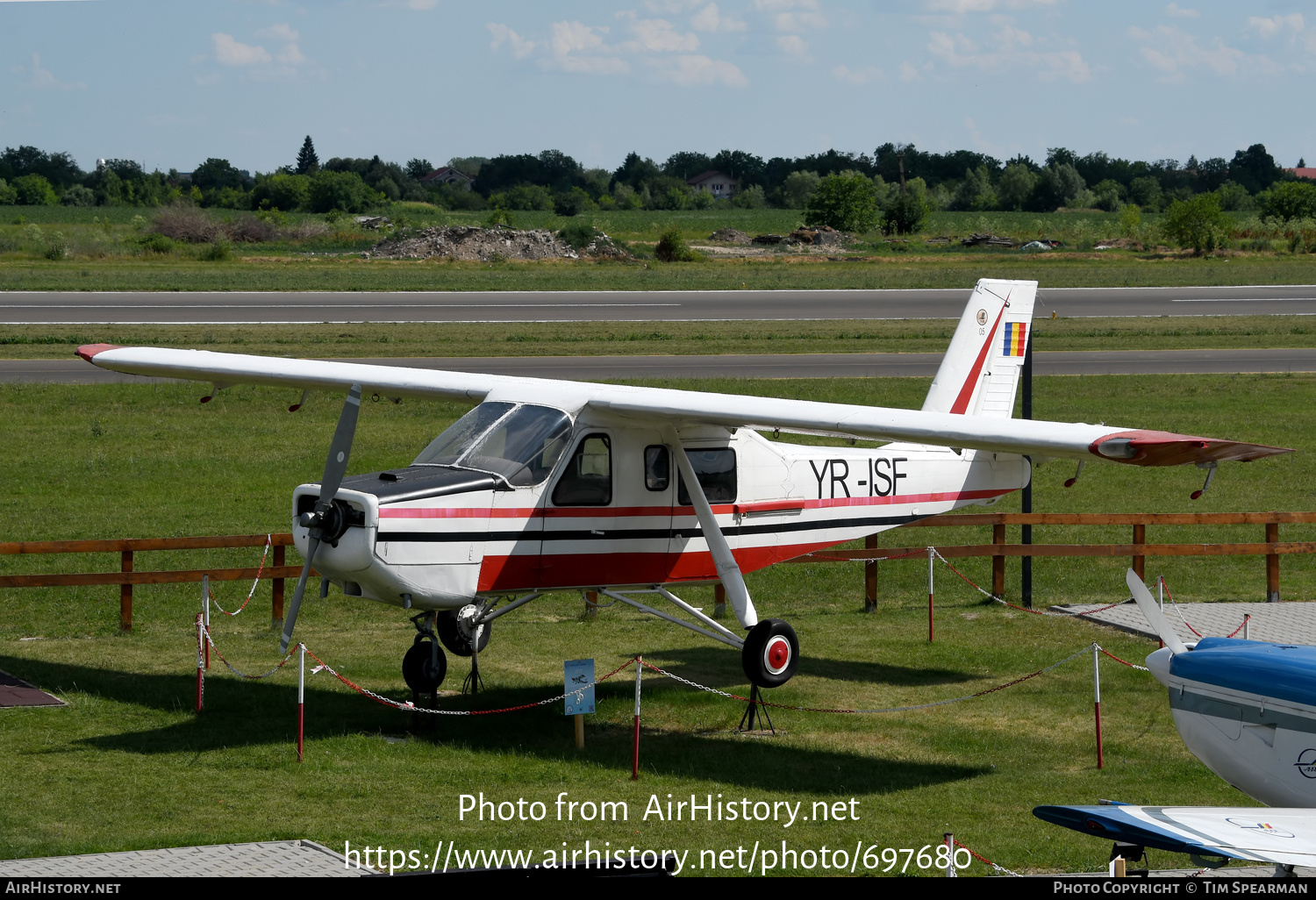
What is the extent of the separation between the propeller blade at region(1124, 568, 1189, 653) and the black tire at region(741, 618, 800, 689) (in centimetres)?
422

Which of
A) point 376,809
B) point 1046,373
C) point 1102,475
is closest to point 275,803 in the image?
point 376,809

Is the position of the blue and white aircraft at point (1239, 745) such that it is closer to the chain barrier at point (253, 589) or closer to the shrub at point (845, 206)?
the chain barrier at point (253, 589)

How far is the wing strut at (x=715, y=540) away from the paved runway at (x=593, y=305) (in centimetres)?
3715

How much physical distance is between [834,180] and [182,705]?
90204mm

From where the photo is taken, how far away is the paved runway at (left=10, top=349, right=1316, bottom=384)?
36.6 meters

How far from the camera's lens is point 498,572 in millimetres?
12000

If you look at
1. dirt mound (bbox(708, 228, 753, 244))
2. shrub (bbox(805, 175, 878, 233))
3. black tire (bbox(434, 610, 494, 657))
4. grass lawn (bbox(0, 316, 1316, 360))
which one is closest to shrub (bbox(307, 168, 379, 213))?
dirt mound (bbox(708, 228, 753, 244))

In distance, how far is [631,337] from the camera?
45.3 m

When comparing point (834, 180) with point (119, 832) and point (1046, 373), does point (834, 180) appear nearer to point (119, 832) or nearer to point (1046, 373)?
point (1046, 373)

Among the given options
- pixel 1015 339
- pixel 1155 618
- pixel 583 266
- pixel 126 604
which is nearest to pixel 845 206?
pixel 583 266

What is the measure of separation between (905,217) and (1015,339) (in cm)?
8537

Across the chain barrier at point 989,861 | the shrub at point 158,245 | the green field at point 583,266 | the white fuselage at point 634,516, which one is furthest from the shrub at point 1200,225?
the chain barrier at point 989,861

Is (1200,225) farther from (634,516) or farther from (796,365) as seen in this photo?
(634,516)

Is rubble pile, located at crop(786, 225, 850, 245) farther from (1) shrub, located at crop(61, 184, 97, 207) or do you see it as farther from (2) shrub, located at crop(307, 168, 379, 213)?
(1) shrub, located at crop(61, 184, 97, 207)
